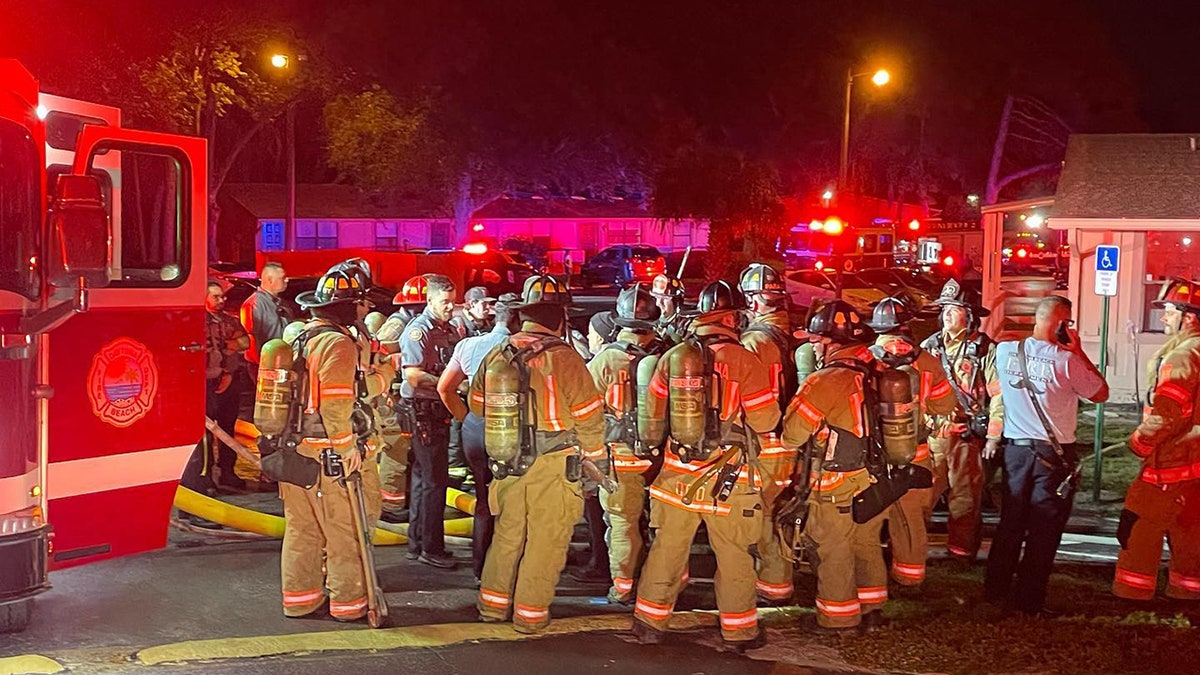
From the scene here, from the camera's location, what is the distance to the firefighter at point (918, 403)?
285 inches

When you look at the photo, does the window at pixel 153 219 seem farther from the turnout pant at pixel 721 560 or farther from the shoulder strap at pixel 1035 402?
the shoulder strap at pixel 1035 402

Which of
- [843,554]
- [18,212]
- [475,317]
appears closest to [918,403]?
[843,554]

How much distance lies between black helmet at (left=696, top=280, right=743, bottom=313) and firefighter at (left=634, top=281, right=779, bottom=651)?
0.52ft

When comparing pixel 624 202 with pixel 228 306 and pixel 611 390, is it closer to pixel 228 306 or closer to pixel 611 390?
pixel 228 306

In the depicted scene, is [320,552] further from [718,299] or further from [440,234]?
[440,234]

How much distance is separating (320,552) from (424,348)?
2.04 m

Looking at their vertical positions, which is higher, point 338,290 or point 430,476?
point 338,290

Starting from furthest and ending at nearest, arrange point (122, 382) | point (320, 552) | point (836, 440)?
1. point (320, 552)
2. point (836, 440)
3. point (122, 382)

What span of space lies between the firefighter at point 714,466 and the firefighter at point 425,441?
2.14 meters

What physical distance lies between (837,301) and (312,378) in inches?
111

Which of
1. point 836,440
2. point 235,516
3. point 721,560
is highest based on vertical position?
point 836,440

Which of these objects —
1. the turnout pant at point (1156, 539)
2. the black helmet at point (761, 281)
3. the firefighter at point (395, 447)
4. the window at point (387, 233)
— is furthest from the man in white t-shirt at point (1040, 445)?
the window at point (387, 233)

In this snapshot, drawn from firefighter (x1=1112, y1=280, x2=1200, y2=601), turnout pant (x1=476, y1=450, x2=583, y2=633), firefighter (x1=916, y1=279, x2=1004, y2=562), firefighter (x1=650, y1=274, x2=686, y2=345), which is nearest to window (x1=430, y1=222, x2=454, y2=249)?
firefighter (x1=650, y1=274, x2=686, y2=345)

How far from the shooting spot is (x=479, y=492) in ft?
25.6
